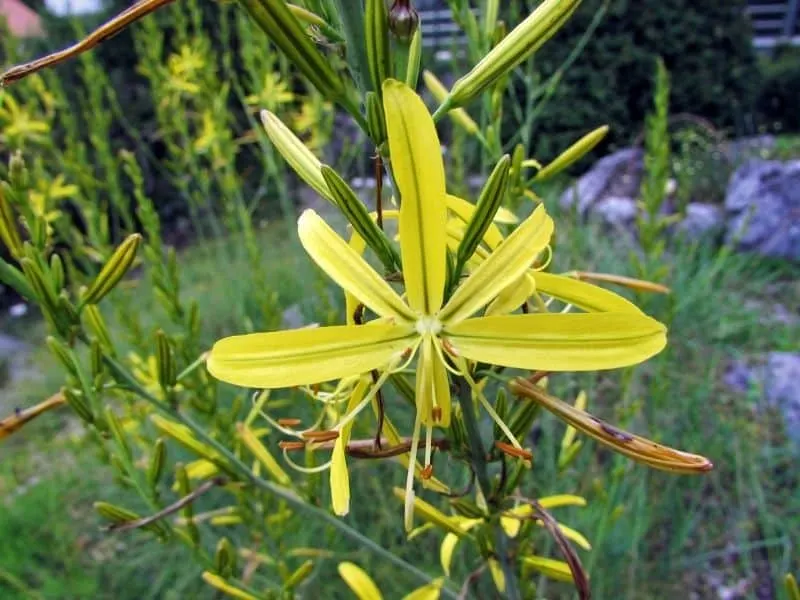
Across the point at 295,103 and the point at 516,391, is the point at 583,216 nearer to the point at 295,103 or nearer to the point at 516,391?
the point at 295,103

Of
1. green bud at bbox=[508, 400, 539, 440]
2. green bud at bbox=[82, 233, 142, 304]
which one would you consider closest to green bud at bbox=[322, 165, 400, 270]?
green bud at bbox=[508, 400, 539, 440]

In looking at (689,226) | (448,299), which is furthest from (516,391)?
(689,226)

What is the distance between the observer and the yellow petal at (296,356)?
54cm

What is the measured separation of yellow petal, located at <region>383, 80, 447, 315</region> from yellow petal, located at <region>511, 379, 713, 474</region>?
A: 150mm

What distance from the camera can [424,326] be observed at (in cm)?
60

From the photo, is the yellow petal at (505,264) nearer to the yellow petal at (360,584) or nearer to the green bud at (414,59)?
the green bud at (414,59)

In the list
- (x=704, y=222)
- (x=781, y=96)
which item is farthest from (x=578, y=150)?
(x=781, y=96)

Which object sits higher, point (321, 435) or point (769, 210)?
point (321, 435)

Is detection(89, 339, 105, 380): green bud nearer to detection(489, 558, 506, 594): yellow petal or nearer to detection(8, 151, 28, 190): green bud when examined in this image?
detection(8, 151, 28, 190): green bud

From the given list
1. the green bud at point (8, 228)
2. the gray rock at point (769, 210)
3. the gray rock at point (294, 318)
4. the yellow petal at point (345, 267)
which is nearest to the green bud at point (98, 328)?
the green bud at point (8, 228)

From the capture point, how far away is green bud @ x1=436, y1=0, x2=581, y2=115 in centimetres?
61

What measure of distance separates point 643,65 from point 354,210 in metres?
6.36

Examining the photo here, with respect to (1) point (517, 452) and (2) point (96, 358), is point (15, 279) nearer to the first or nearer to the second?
(2) point (96, 358)

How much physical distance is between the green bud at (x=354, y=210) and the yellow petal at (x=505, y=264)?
0.26 feet
